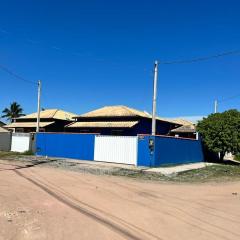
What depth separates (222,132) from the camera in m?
29.6

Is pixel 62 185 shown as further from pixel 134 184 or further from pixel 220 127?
pixel 220 127

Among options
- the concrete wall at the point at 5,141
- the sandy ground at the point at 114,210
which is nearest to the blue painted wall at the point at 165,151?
the sandy ground at the point at 114,210

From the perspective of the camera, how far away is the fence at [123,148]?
24.4 m

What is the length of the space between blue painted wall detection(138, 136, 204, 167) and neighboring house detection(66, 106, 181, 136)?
319 inches

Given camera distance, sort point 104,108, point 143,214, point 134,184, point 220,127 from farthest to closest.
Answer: point 104,108
point 220,127
point 134,184
point 143,214

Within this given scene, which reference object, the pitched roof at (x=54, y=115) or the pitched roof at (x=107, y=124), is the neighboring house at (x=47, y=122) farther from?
the pitched roof at (x=107, y=124)

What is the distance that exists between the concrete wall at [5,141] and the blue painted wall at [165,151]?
1581cm

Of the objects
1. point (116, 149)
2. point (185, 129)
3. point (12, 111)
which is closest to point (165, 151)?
point (116, 149)

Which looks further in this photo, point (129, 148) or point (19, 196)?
point (129, 148)

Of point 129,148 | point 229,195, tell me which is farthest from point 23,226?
point 129,148

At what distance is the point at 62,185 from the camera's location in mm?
14633

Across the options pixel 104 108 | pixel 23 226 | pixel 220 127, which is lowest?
pixel 23 226

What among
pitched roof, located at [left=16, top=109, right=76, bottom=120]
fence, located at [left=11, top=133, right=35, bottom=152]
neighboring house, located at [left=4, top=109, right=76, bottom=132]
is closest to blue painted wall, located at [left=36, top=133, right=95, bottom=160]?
fence, located at [left=11, top=133, right=35, bottom=152]

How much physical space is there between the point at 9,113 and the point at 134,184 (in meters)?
67.3
